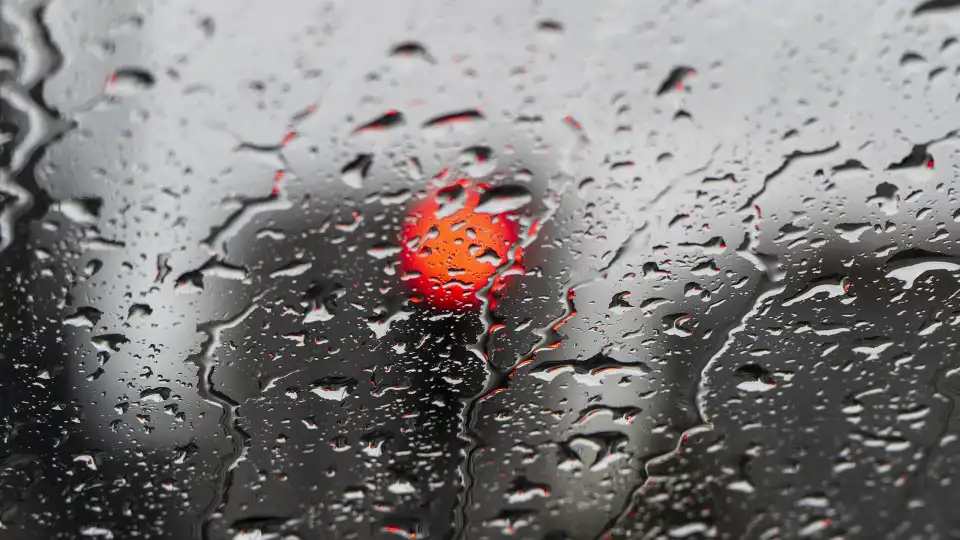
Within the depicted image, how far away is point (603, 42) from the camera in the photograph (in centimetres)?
65

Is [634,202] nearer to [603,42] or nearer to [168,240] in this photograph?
[603,42]

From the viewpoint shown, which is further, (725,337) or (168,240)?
(725,337)

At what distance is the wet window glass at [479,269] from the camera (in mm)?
634

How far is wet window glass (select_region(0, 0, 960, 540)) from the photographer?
63 centimetres

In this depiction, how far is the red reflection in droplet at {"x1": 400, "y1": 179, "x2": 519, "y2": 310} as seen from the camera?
2.48 feet

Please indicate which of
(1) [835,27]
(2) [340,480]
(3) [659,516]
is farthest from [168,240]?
(1) [835,27]

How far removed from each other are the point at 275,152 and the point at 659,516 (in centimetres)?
56

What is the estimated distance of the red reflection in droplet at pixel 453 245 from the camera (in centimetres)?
76

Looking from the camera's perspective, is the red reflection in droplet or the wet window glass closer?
the wet window glass

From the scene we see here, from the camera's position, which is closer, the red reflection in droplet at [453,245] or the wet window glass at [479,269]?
the wet window glass at [479,269]

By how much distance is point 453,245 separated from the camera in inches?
31.1

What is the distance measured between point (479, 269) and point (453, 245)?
44 mm

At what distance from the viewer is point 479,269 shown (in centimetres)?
80

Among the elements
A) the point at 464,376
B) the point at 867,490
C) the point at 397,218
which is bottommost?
the point at 867,490
